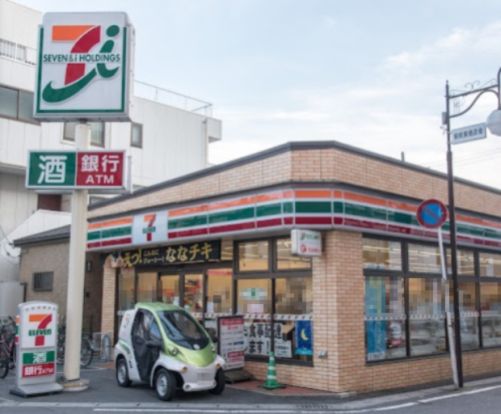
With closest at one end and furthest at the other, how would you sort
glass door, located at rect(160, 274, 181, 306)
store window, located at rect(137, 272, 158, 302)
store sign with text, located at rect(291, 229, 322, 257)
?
store sign with text, located at rect(291, 229, 322, 257), glass door, located at rect(160, 274, 181, 306), store window, located at rect(137, 272, 158, 302)

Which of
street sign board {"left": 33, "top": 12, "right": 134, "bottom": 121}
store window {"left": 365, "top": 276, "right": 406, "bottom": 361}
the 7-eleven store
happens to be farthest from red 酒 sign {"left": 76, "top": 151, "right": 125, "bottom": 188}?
store window {"left": 365, "top": 276, "right": 406, "bottom": 361}

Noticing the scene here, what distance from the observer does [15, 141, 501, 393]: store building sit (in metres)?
12.8

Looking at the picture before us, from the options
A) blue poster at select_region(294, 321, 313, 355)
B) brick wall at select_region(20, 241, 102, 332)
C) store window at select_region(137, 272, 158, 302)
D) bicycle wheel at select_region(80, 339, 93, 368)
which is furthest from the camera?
brick wall at select_region(20, 241, 102, 332)

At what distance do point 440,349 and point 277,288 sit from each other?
4.77 metres

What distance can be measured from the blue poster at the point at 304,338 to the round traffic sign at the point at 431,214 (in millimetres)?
3395

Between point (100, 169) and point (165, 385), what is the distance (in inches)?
194

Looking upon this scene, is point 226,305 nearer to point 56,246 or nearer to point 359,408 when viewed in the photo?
point 359,408

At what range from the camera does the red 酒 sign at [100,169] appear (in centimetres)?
1349

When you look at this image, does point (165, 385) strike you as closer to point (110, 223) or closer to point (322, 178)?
point (322, 178)

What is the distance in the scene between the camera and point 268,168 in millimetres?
13516

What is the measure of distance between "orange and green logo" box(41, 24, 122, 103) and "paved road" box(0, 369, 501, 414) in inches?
259

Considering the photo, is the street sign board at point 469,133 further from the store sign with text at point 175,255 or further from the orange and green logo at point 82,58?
the orange and green logo at point 82,58

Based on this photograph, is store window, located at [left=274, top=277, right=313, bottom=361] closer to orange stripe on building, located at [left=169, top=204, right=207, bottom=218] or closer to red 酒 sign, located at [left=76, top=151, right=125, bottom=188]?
orange stripe on building, located at [left=169, top=204, right=207, bottom=218]

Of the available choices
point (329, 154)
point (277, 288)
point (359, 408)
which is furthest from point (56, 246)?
point (359, 408)
